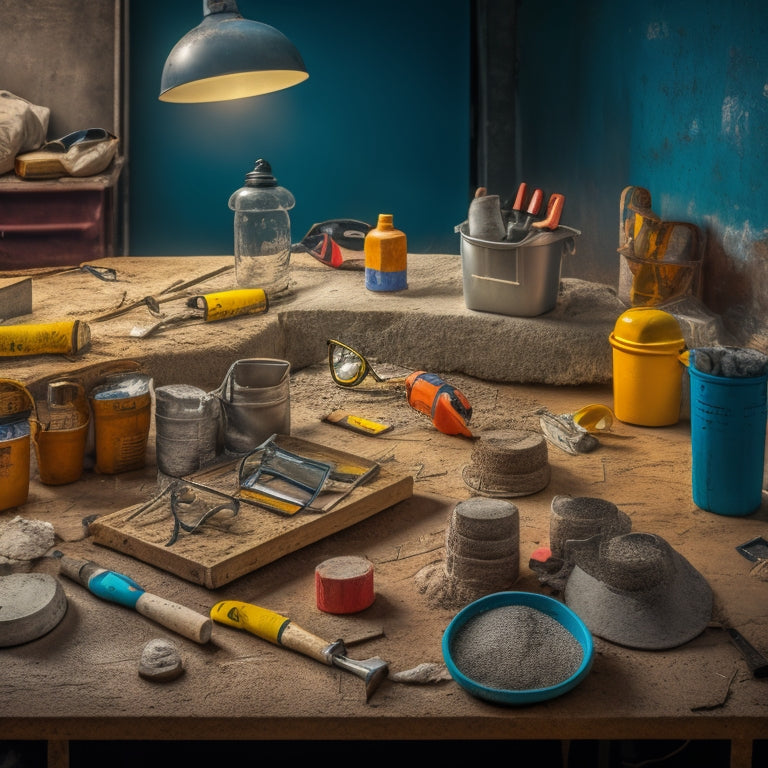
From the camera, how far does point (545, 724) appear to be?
154 centimetres

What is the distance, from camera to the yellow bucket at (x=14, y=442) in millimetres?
2273

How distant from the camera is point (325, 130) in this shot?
6.04 m

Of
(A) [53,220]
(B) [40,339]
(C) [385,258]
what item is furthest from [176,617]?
(A) [53,220]

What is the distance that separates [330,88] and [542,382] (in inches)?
130

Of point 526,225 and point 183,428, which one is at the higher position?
point 526,225

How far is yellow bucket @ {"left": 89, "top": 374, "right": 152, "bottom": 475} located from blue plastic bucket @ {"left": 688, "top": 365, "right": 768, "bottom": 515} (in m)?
1.40

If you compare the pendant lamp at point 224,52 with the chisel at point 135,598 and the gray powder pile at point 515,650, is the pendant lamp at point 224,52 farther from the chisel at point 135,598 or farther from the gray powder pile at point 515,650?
the gray powder pile at point 515,650

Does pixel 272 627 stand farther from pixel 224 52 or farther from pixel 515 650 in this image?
pixel 224 52

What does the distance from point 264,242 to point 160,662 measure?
2.46 m

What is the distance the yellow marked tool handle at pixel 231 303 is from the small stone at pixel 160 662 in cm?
190

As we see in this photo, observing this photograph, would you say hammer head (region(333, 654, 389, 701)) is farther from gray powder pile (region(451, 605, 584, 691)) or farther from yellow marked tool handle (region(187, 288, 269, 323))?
yellow marked tool handle (region(187, 288, 269, 323))

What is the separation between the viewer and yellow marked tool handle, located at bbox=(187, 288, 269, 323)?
11.3 ft

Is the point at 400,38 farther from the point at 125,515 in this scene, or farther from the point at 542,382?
the point at 125,515

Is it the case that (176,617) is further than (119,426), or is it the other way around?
(119,426)
